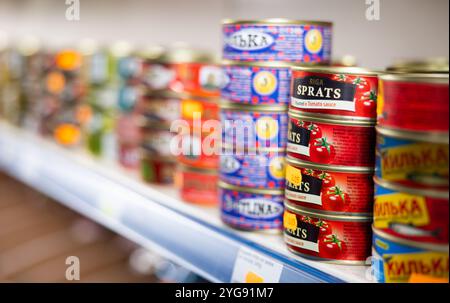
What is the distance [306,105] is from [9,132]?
6.17 ft

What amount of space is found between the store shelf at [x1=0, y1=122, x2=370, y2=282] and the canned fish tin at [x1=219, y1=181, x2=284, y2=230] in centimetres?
2

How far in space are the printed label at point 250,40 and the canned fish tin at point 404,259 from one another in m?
0.49

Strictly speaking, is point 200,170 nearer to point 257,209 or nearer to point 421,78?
point 257,209

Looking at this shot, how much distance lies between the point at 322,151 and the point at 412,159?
225mm

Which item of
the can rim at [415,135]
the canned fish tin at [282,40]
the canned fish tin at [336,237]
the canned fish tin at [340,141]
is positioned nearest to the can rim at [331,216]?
the canned fish tin at [336,237]

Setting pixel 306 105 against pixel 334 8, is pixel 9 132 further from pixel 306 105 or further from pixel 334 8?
pixel 306 105

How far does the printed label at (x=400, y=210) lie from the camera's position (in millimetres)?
950

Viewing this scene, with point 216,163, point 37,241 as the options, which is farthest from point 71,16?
point 37,241

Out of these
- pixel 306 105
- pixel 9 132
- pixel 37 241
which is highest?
pixel 306 105

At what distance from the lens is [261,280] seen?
122 cm

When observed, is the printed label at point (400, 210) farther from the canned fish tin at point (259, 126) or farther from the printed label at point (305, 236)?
the canned fish tin at point (259, 126)

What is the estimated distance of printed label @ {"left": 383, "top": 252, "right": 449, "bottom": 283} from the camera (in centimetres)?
95

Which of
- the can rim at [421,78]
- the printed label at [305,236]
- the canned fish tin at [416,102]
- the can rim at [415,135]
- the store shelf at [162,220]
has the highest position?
the can rim at [421,78]

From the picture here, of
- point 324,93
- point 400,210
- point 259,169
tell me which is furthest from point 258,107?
point 400,210
